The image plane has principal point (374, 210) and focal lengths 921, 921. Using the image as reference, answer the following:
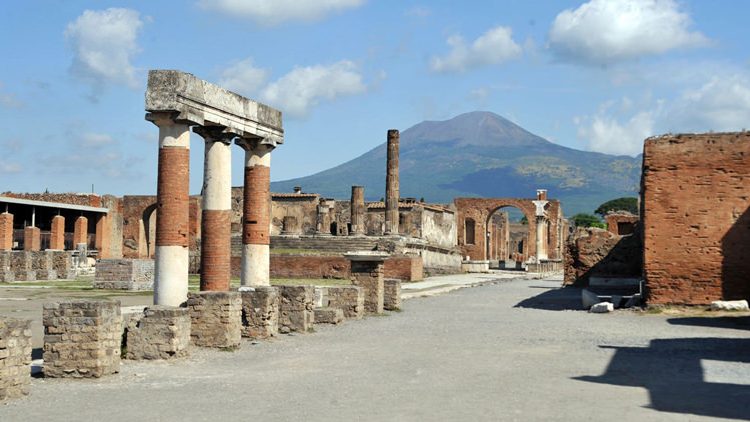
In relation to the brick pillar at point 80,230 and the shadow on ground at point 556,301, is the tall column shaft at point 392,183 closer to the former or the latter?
the brick pillar at point 80,230

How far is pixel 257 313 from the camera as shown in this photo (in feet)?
45.5

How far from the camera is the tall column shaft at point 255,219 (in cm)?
1672

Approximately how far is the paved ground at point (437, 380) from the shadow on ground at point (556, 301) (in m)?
5.77

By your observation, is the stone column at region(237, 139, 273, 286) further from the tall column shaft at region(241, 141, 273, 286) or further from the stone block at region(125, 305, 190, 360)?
the stone block at region(125, 305, 190, 360)

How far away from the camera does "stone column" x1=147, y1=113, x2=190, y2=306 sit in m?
13.4

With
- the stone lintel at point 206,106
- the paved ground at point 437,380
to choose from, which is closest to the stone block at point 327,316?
the paved ground at point 437,380

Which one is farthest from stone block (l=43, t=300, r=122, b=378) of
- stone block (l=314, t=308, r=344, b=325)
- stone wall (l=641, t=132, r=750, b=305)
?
stone wall (l=641, t=132, r=750, b=305)

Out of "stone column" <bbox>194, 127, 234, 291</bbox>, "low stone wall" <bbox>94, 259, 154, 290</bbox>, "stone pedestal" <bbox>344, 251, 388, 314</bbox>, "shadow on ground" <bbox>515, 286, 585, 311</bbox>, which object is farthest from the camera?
"low stone wall" <bbox>94, 259, 154, 290</bbox>

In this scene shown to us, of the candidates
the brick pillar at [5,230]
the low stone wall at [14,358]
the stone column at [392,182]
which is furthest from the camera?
the stone column at [392,182]

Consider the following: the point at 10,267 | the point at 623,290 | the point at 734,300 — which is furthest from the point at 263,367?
the point at 10,267

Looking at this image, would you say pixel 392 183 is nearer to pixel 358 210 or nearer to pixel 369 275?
pixel 358 210

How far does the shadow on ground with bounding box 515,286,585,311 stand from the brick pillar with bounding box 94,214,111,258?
97.6 ft

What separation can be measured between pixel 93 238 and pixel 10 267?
18.7 meters

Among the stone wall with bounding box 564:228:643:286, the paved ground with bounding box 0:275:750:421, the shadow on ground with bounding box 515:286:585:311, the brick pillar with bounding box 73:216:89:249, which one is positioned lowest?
the paved ground with bounding box 0:275:750:421
